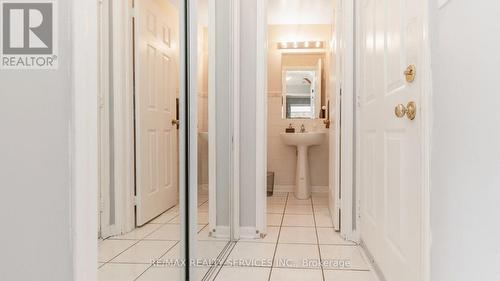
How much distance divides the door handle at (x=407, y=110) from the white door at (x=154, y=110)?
976 millimetres

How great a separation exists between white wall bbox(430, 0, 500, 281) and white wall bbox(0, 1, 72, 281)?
93cm

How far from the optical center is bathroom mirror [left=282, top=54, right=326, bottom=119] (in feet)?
15.5

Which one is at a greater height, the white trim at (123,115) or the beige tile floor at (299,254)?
the white trim at (123,115)

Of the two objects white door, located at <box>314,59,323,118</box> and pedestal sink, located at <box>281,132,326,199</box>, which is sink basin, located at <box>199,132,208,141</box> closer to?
pedestal sink, located at <box>281,132,326,199</box>

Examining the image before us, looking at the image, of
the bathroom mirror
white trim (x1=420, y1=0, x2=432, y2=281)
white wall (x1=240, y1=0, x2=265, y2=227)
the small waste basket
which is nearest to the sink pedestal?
the small waste basket

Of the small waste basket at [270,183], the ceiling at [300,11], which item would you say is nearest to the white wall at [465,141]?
the ceiling at [300,11]

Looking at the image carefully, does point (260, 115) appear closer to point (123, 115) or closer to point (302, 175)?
point (123, 115)

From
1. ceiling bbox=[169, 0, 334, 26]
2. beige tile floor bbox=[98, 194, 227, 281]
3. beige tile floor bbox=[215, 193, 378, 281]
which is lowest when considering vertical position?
beige tile floor bbox=[215, 193, 378, 281]

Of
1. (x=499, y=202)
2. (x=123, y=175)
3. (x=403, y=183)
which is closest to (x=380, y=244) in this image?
(x=403, y=183)

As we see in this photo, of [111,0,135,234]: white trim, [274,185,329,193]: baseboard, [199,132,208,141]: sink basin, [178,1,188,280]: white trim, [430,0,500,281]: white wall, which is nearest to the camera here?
[430,0,500,281]: white wall

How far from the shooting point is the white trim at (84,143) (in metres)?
0.78

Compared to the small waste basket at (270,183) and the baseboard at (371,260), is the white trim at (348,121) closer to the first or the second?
the baseboard at (371,260)

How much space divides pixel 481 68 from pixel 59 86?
0.97 m

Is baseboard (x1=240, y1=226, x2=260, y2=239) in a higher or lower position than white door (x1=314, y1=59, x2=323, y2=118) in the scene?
lower
